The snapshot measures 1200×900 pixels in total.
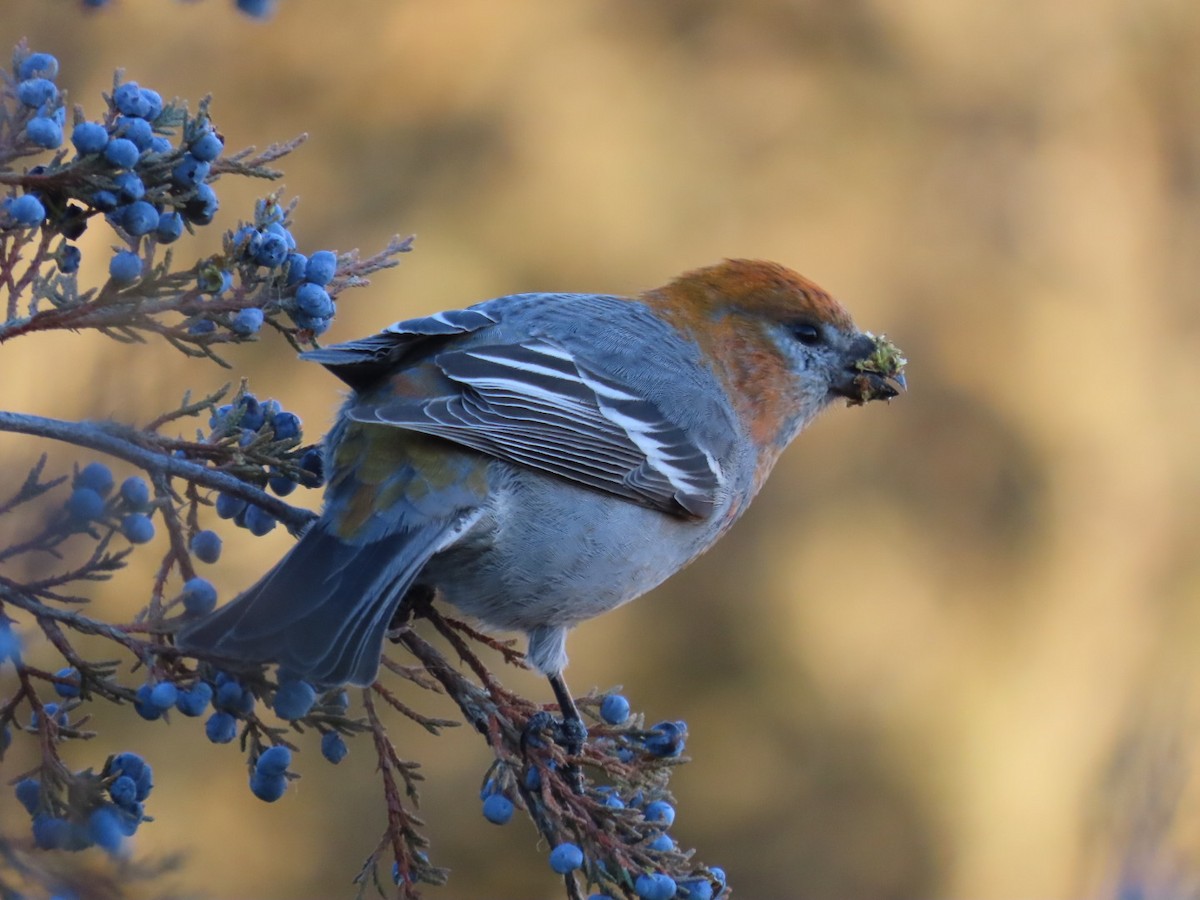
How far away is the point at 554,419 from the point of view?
274cm

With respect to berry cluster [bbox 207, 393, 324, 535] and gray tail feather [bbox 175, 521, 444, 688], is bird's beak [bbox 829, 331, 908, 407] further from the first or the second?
berry cluster [bbox 207, 393, 324, 535]

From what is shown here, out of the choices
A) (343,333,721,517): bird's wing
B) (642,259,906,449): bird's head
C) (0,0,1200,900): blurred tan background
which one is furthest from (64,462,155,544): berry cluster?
(0,0,1200,900): blurred tan background

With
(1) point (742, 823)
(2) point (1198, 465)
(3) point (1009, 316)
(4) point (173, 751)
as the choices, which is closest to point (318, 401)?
(4) point (173, 751)

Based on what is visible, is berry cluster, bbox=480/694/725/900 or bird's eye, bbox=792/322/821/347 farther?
bird's eye, bbox=792/322/821/347

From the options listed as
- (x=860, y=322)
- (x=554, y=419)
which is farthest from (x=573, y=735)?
(x=860, y=322)

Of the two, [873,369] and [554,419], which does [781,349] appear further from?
[554,419]

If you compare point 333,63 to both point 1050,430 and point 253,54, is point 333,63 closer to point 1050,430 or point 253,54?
point 253,54

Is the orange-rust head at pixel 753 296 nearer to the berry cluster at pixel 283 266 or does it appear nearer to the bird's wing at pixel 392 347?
the bird's wing at pixel 392 347

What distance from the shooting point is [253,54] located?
5.73 m

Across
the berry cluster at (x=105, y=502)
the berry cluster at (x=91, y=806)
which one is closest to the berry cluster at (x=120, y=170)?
the berry cluster at (x=105, y=502)

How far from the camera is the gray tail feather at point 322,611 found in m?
1.96

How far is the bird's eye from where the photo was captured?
3.38 metres

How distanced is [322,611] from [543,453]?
676 mm

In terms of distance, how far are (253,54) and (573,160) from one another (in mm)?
1491
